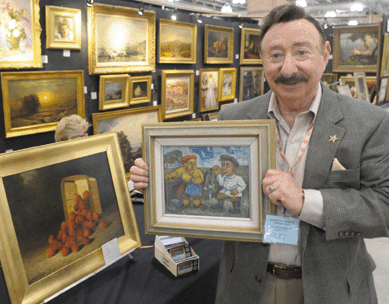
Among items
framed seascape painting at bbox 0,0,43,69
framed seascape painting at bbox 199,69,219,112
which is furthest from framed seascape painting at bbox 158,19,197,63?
framed seascape painting at bbox 0,0,43,69

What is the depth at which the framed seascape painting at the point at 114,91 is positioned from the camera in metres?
4.58

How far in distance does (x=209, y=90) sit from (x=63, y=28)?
333 centimetres

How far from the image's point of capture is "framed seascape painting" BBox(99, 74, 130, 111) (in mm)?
4582

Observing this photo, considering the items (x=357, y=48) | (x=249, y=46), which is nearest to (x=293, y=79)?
(x=249, y=46)

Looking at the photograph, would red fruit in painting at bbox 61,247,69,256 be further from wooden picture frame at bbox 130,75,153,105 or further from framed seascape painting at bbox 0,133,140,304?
wooden picture frame at bbox 130,75,153,105

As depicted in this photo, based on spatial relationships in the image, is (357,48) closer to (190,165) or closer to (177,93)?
(177,93)

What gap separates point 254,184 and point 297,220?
26 centimetres

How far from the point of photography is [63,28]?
3.97m

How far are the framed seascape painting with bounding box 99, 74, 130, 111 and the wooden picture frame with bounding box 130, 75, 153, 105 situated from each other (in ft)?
0.45

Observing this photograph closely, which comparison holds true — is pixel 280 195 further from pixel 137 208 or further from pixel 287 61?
pixel 137 208

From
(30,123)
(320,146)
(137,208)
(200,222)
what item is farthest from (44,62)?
(320,146)

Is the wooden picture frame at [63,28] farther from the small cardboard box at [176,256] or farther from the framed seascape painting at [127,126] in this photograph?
the small cardboard box at [176,256]

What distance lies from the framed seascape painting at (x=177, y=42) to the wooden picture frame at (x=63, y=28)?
151 centimetres

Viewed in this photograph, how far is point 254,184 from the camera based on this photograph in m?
1.74
